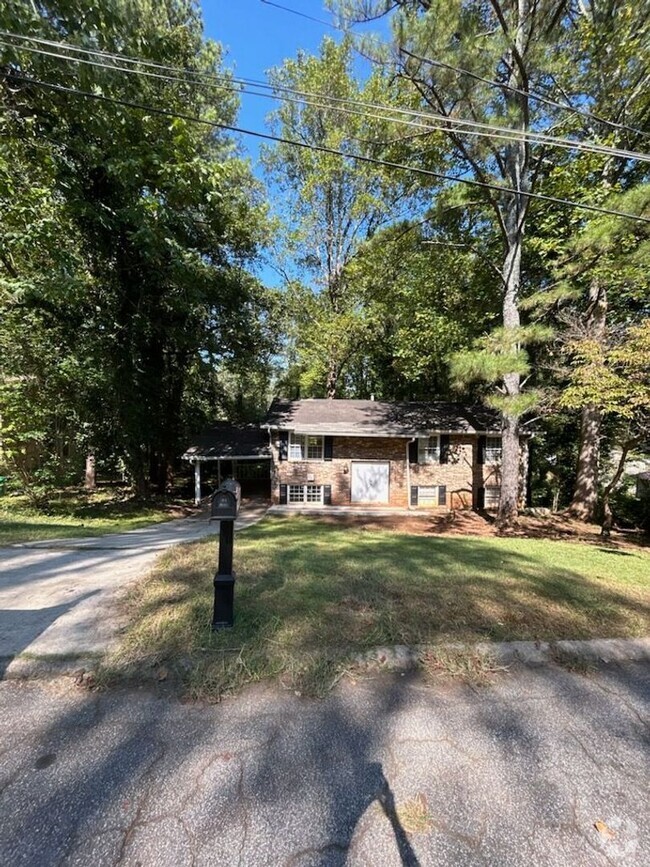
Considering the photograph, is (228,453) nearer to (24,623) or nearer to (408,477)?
(408,477)

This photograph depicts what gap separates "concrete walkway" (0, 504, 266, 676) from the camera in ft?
9.44

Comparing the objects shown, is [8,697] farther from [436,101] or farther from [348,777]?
[436,101]

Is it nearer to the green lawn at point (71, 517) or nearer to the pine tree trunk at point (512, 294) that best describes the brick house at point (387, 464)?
→ the pine tree trunk at point (512, 294)

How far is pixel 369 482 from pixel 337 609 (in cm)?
1202

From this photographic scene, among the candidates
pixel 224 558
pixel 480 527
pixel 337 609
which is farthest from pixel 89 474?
pixel 337 609

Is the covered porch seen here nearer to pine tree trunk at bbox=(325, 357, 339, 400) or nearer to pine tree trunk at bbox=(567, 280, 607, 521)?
pine tree trunk at bbox=(325, 357, 339, 400)

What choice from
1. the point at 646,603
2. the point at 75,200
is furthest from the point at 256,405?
the point at 646,603

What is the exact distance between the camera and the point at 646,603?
151 inches

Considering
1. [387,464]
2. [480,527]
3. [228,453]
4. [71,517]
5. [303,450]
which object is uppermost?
[303,450]

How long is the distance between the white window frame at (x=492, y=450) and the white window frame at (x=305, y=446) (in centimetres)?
664

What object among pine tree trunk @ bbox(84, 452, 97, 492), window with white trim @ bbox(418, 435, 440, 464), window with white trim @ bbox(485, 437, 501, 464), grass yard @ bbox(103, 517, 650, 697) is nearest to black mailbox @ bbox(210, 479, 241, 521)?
grass yard @ bbox(103, 517, 650, 697)

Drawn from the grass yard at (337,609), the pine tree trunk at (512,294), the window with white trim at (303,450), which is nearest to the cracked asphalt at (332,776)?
the grass yard at (337,609)

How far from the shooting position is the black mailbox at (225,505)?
3.02 meters

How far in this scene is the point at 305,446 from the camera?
49.9 ft
